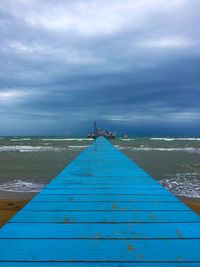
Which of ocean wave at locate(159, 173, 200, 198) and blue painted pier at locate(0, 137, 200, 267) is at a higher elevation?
blue painted pier at locate(0, 137, 200, 267)

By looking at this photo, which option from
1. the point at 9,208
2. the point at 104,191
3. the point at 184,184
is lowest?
the point at 9,208

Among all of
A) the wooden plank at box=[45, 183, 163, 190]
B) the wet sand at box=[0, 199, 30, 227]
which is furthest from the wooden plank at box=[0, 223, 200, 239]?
the wet sand at box=[0, 199, 30, 227]

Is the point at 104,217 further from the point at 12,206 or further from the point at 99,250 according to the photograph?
the point at 12,206

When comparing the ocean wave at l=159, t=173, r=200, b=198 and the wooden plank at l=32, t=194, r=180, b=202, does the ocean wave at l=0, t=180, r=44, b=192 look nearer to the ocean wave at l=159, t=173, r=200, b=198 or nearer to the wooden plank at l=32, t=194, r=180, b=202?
the ocean wave at l=159, t=173, r=200, b=198

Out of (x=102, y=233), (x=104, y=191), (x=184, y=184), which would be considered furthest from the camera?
(x=184, y=184)

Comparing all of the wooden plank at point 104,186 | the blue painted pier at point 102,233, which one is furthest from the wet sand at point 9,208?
the blue painted pier at point 102,233

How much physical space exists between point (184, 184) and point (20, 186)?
271 inches

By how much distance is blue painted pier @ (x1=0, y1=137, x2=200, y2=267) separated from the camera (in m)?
1.93

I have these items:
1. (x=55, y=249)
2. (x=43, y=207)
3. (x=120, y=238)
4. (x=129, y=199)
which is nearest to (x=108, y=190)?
(x=129, y=199)

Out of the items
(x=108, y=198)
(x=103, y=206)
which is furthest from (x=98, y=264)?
(x=108, y=198)

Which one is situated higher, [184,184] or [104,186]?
[104,186]

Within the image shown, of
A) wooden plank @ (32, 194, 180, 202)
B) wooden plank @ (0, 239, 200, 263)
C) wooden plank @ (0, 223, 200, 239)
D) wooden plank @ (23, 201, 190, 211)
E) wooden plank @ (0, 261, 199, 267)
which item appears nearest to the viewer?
wooden plank @ (0, 261, 199, 267)

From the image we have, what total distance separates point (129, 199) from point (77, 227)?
4.73 feet

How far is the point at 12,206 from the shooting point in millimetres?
8281
